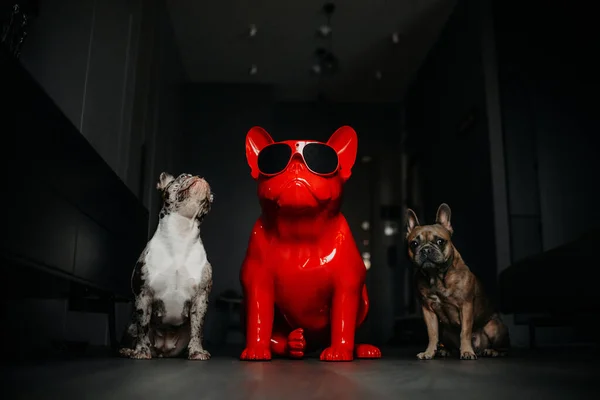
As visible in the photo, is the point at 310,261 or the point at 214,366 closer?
the point at 214,366

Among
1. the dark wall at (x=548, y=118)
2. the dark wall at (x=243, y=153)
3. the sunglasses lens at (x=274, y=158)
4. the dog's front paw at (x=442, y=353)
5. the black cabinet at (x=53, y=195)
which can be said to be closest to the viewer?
the black cabinet at (x=53, y=195)

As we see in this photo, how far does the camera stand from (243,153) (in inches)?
259

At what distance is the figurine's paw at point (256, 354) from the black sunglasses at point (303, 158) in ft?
2.02

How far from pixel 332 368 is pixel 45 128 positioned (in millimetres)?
1188

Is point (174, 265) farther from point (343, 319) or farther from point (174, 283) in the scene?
point (343, 319)

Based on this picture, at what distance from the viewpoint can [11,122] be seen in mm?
1573

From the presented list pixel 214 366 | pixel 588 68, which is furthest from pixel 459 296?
pixel 588 68

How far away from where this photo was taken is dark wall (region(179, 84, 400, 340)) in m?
6.37

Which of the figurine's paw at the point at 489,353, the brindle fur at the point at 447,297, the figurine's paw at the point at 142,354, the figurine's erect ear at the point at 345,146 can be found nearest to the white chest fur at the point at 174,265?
the figurine's paw at the point at 142,354

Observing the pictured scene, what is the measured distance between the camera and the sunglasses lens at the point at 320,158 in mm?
1985

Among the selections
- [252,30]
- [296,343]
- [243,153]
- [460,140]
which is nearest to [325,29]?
[252,30]

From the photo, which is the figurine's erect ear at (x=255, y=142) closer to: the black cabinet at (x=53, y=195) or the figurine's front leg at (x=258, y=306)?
the figurine's front leg at (x=258, y=306)

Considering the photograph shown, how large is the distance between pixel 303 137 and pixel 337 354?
17.8 feet

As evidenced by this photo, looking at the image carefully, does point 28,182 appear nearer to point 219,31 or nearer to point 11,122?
point 11,122
